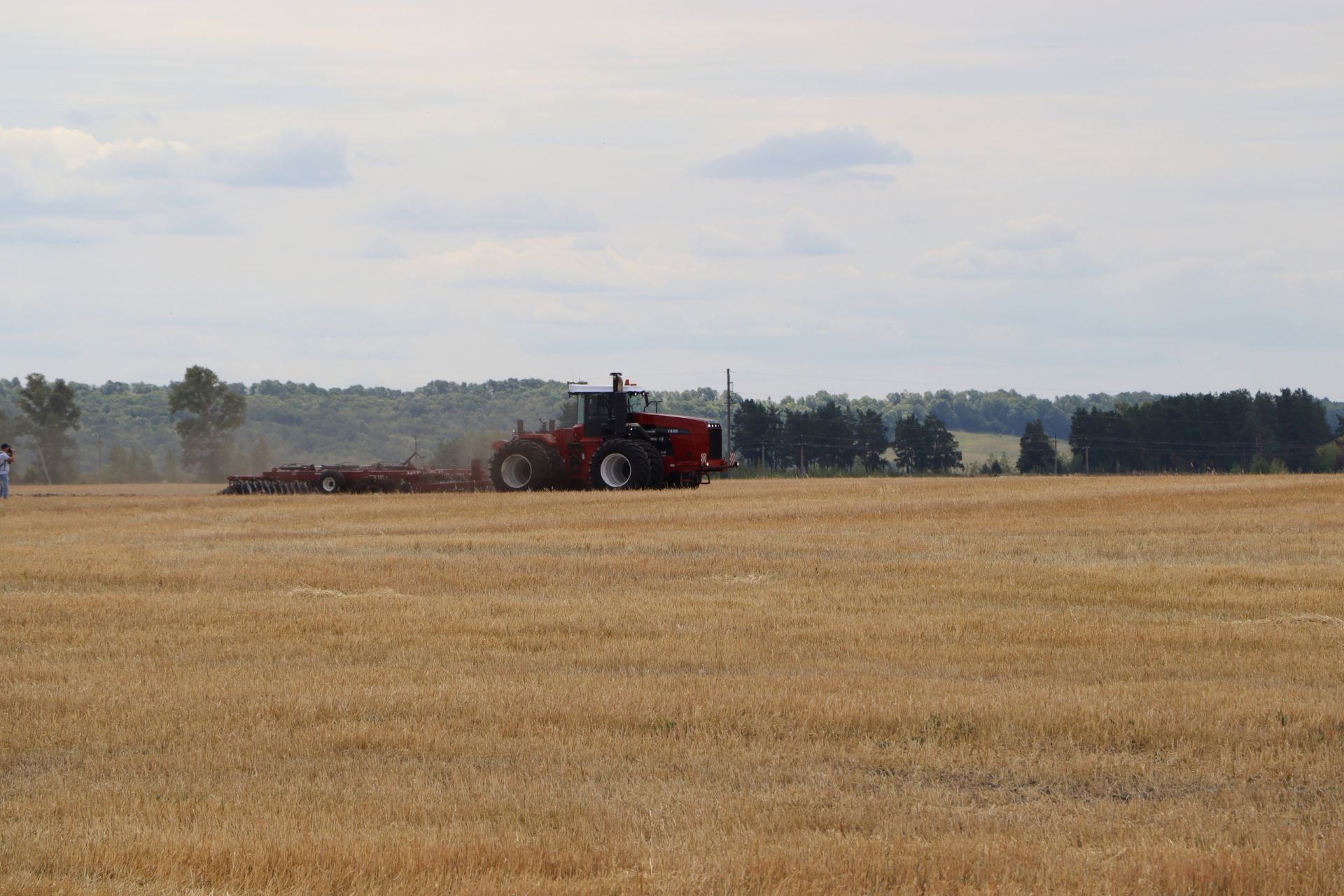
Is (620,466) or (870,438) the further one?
(870,438)

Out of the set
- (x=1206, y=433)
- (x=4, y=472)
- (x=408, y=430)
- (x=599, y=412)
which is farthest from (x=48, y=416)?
(x=1206, y=433)

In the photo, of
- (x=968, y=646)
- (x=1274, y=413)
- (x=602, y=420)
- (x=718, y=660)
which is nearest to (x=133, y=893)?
(x=718, y=660)

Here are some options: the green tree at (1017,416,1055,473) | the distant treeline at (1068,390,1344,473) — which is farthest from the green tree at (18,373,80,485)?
the distant treeline at (1068,390,1344,473)

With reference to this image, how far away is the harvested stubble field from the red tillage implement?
18198mm

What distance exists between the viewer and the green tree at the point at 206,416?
9125 centimetres

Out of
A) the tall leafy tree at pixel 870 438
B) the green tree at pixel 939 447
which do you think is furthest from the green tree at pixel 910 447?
the tall leafy tree at pixel 870 438

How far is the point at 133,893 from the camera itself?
21.1ft

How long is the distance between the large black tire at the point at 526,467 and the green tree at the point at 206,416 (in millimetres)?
57279

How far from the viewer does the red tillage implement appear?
3991cm

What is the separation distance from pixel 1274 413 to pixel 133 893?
111436 millimetres

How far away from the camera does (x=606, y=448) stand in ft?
121

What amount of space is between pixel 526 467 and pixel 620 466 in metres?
2.79

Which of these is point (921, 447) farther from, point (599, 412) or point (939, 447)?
point (599, 412)

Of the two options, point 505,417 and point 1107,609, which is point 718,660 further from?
point 505,417
